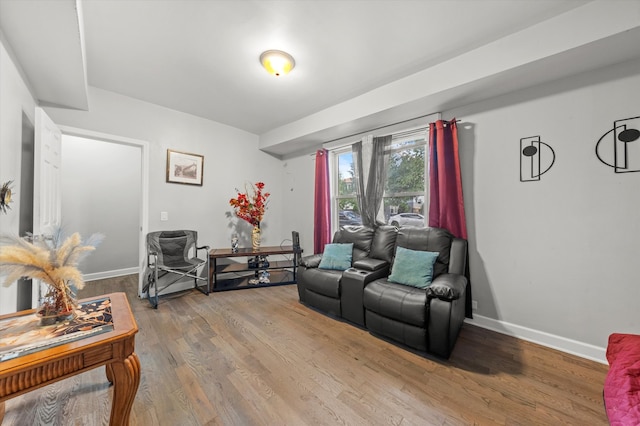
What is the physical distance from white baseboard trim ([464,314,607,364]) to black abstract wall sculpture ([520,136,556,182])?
55.8 inches

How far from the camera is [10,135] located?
1822 mm

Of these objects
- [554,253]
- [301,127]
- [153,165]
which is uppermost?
[301,127]

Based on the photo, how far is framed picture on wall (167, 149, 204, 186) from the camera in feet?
11.4

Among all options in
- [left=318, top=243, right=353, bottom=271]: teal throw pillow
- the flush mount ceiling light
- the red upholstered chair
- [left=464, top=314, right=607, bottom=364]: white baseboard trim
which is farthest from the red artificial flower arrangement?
the red upholstered chair

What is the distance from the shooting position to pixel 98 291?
136 inches

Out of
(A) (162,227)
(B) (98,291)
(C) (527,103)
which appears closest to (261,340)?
(A) (162,227)

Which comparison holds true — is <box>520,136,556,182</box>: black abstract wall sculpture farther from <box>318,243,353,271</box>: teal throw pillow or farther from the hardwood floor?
<box>318,243,353,271</box>: teal throw pillow

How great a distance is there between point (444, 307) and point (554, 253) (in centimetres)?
121

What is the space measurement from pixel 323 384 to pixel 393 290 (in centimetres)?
97

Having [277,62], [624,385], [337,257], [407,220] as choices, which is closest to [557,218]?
[407,220]

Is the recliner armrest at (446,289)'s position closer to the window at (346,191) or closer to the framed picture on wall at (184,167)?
the window at (346,191)

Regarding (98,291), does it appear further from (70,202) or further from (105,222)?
(70,202)

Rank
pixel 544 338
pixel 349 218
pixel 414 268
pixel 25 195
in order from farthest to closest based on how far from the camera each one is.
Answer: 1. pixel 349 218
2. pixel 414 268
3. pixel 25 195
4. pixel 544 338

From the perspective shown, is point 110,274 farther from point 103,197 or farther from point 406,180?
point 406,180
